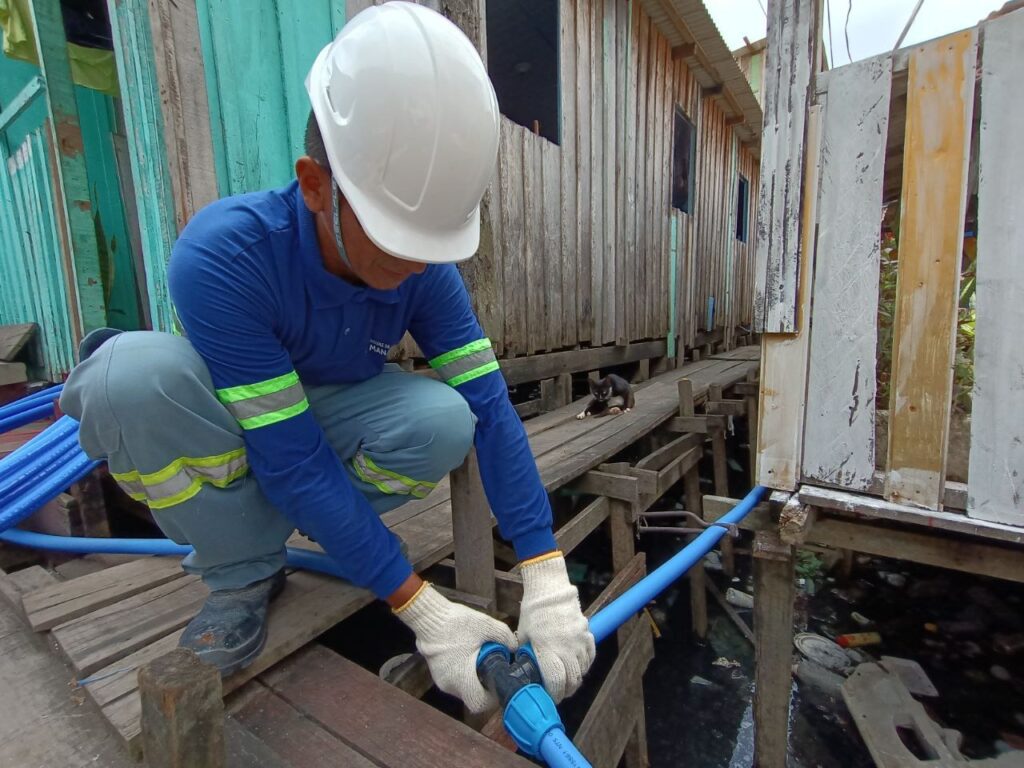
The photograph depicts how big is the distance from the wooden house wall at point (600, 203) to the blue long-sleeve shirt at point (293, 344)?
177cm

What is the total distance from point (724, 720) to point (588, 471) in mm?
1927

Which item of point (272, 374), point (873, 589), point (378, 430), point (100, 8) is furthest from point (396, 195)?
point (873, 589)

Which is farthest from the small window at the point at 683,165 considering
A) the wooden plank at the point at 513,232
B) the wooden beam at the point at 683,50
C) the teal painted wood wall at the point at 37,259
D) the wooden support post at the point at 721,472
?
the teal painted wood wall at the point at 37,259

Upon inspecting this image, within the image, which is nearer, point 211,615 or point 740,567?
point 211,615

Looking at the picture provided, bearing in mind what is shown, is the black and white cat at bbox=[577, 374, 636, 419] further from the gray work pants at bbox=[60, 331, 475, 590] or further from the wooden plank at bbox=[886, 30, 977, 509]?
the gray work pants at bbox=[60, 331, 475, 590]

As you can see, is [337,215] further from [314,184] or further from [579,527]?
[579,527]

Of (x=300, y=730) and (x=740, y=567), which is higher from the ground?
(x=300, y=730)

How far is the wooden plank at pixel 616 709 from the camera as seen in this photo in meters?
1.74

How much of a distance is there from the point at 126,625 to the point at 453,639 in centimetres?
94

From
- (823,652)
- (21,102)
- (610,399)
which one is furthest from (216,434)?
(823,652)

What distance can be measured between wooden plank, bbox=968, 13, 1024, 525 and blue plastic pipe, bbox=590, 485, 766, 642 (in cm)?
78

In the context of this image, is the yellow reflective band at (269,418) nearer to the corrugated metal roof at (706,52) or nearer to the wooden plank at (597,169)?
the wooden plank at (597,169)

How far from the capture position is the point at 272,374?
1.26 m

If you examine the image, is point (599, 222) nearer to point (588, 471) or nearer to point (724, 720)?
point (588, 471)
